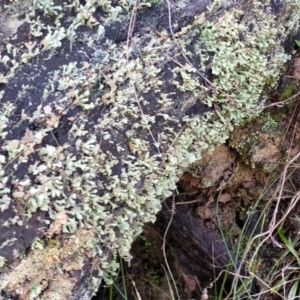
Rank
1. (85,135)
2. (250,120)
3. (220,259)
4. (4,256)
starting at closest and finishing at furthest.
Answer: (4,256)
(85,135)
(250,120)
(220,259)

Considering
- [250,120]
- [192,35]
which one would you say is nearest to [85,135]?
[192,35]

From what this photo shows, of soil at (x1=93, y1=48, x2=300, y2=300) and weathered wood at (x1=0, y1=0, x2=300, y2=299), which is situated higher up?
weathered wood at (x1=0, y1=0, x2=300, y2=299)

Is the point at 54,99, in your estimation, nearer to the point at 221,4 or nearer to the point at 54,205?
the point at 54,205

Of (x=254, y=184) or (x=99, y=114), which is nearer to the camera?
(x=99, y=114)

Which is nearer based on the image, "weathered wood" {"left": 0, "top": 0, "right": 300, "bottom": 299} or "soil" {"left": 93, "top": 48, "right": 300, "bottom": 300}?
"weathered wood" {"left": 0, "top": 0, "right": 300, "bottom": 299}

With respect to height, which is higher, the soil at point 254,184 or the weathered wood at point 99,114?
the weathered wood at point 99,114

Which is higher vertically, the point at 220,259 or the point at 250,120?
the point at 250,120

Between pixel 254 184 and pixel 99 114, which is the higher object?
pixel 99 114

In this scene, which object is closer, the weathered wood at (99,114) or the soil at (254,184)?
the weathered wood at (99,114)
